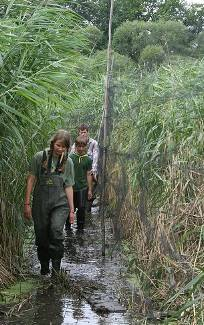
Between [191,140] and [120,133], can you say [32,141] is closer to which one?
[191,140]

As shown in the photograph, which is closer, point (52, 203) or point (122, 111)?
point (52, 203)

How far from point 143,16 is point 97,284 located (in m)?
42.7

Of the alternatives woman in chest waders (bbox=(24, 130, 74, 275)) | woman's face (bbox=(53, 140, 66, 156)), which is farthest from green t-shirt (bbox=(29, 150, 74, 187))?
woman's face (bbox=(53, 140, 66, 156))

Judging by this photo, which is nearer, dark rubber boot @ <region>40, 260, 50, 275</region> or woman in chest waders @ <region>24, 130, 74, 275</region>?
woman in chest waders @ <region>24, 130, 74, 275</region>

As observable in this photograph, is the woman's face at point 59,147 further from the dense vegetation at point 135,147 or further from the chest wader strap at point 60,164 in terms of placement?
the dense vegetation at point 135,147

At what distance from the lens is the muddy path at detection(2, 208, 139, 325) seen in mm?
5289

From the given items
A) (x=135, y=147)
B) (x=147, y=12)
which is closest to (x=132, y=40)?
(x=135, y=147)

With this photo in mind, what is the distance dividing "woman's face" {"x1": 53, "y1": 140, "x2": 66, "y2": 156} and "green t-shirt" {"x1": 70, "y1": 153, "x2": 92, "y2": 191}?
2.92 meters

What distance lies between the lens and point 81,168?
9.38 meters

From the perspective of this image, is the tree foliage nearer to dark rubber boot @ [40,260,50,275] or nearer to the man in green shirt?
the man in green shirt

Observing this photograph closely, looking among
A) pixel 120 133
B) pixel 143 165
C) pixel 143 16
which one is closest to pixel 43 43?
pixel 143 165

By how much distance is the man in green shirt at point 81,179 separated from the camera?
9.33 m

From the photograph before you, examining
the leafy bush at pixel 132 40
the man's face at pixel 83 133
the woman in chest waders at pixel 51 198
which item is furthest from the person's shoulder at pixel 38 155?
the leafy bush at pixel 132 40

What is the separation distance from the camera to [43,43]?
5973 mm
